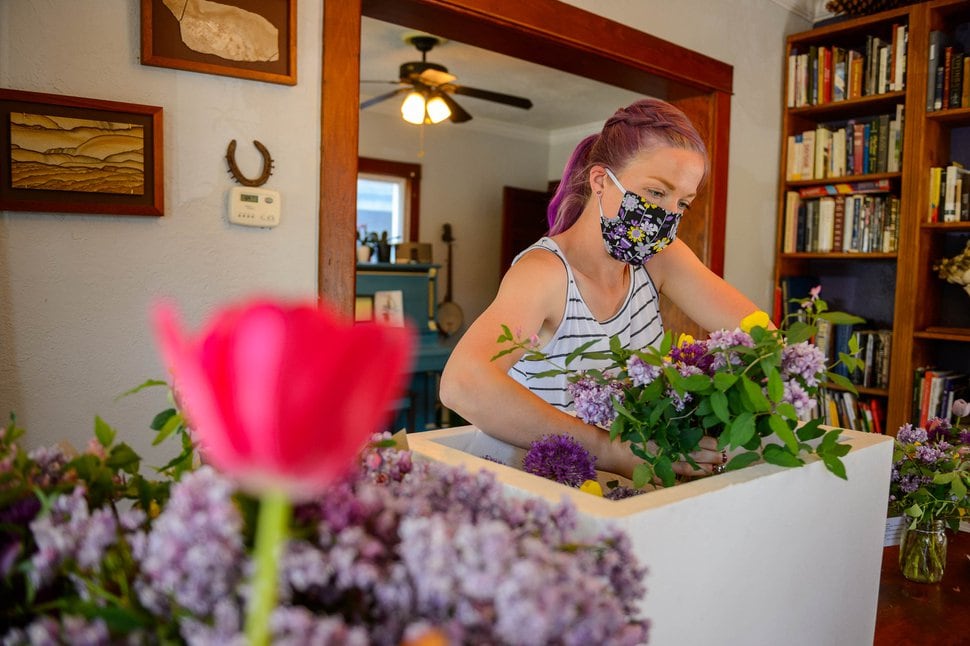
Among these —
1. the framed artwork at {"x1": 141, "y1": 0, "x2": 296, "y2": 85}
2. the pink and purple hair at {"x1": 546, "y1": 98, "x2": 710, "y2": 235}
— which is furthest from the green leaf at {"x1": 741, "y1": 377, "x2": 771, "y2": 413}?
the framed artwork at {"x1": 141, "y1": 0, "x2": 296, "y2": 85}

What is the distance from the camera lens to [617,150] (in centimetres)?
159

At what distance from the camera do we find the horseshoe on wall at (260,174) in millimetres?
1965

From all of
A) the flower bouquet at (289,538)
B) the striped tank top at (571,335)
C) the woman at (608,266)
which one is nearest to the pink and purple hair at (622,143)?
the woman at (608,266)

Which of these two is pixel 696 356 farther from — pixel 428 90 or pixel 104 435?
pixel 428 90

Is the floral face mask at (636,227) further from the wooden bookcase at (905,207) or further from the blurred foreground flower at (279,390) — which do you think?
the wooden bookcase at (905,207)

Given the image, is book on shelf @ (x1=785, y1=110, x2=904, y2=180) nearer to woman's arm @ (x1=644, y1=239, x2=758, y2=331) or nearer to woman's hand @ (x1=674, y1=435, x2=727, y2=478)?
woman's arm @ (x1=644, y1=239, x2=758, y2=331)

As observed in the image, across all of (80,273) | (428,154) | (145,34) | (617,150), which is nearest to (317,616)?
(617,150)

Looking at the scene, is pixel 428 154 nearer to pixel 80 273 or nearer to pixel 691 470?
pixel 80 273

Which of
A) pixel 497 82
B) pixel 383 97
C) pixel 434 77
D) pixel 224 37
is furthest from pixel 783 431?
pixel 497 82

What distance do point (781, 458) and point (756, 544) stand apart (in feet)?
0.28

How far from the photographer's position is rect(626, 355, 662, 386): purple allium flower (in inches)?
29.0

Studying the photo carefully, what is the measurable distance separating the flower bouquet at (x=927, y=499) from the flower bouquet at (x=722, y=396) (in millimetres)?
399

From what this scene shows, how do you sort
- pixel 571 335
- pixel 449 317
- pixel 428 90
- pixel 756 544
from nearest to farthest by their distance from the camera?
pixel 756 544, pixel 571 335, pixel 428 90, pixel 449 317

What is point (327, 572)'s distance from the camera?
0.32 metres
